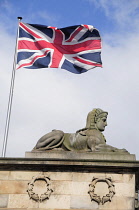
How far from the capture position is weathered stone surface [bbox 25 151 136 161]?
25703 mm

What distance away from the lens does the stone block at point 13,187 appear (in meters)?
25.1

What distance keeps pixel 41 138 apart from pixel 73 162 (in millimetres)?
2359

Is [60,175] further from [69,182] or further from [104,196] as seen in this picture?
[104,196]

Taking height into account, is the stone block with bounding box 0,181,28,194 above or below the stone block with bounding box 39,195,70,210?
above

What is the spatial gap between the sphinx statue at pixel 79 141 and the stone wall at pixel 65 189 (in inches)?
53.2

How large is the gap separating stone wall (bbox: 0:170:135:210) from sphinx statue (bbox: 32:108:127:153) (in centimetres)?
135

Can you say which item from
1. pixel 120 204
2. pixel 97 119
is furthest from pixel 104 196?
pixel 97 119

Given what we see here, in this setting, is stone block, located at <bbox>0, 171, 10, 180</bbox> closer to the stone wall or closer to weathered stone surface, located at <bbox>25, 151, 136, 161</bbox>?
the stone wall

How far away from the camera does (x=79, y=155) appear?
2594 centimetres

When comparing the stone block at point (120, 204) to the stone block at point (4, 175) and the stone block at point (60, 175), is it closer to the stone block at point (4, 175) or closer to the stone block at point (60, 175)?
the stone block at point (60, 175)

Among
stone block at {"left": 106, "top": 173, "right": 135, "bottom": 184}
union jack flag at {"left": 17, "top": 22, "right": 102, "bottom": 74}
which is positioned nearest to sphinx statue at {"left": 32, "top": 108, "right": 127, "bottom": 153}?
stone block at {"left": 106, "top": 173, "right": 135, "bottom": 184}

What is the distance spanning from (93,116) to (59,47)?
14.3 ft

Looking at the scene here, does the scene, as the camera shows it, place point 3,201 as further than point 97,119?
No

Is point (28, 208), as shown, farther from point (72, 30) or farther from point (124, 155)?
point (72, 30)
